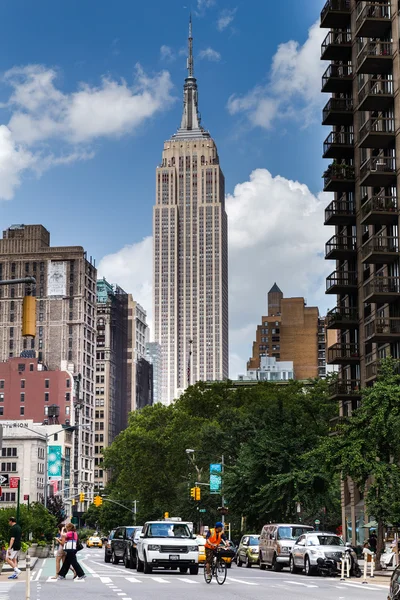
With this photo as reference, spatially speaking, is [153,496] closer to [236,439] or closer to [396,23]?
[236,439]

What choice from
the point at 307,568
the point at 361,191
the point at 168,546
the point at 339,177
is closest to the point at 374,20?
the point at 339,177

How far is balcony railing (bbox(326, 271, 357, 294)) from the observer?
64.8 metres

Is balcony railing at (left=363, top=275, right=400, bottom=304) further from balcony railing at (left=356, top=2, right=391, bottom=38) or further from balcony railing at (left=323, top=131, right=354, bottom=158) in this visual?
balcony railing at (left=356, top=2, right=391, bottom=38)

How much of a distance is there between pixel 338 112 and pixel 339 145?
2.04 meters

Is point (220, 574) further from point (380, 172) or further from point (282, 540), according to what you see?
point (380, 172)

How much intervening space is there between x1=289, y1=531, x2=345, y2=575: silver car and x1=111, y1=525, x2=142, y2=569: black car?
255 inches

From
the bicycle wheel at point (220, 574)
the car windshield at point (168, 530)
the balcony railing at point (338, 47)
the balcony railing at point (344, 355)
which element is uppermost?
the balcony railing at point (338, 47)

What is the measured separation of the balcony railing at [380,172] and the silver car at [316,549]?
24.9m

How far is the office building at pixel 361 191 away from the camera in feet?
191

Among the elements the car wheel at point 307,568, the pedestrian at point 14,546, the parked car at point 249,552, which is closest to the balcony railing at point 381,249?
the parked car at point 249,552

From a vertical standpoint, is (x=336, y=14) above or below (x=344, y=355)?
above

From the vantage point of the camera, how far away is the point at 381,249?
5825 cm

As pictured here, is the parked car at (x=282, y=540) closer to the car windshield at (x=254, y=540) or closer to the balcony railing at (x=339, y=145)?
the car windshield at (x=254, y=540)

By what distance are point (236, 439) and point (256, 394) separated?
2798 cm
